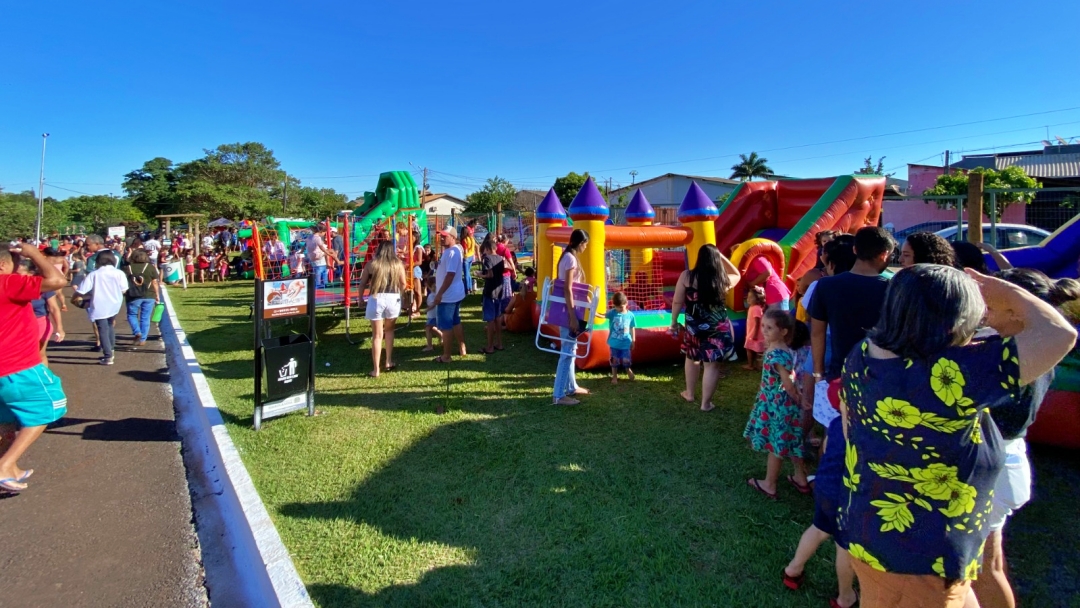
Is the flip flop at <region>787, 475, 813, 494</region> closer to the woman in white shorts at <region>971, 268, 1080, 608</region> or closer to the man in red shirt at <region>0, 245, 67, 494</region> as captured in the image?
A: the woman in white shorts at <region>971, 268, 1080, 608</region>

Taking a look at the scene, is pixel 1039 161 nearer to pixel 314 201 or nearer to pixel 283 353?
pixel 283 353

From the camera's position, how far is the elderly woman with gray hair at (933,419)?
149 cm

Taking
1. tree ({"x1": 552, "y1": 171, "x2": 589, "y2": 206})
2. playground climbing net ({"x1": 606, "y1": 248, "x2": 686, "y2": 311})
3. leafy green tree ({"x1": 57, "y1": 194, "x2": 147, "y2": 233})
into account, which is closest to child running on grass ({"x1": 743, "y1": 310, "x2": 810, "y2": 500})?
playground climbing net ({"x1": 606, "y1": 248, "x2": 686, "y2": 311})

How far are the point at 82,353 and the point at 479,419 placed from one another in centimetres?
710

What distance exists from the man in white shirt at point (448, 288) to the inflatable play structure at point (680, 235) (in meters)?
1.09

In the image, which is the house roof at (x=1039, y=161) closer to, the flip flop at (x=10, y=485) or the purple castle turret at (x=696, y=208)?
the purple castle turret at (x=696, y=208)

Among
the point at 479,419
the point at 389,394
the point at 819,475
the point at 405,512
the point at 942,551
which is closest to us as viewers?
the point at 942,551

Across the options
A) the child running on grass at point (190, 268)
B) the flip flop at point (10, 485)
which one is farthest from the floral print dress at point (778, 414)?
the child running on grass at point (190, 268)

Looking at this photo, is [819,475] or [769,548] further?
[769,548]

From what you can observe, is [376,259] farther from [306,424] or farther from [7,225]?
[7,225]

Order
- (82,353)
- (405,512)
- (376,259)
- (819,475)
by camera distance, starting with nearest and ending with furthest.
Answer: (819,475)
(405,512)
(376,259)
(82,353)

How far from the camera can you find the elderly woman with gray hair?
1.49 meters

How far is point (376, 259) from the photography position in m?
6.32

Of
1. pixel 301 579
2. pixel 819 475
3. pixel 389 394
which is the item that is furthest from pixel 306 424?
pixel 819 475
